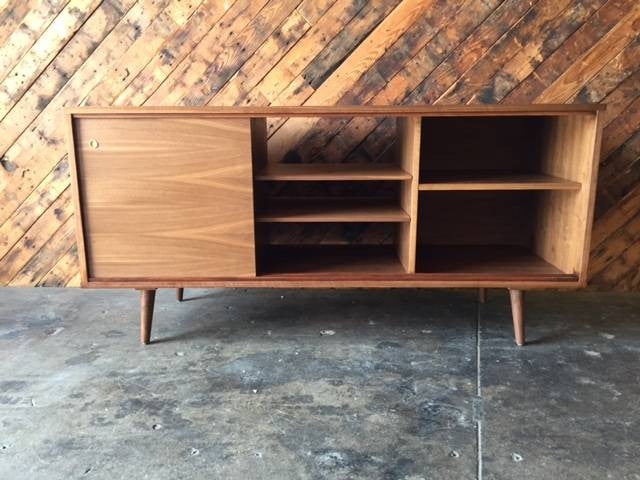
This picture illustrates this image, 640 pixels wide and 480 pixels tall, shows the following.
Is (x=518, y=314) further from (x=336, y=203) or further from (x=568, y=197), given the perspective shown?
(x=336, y=203)

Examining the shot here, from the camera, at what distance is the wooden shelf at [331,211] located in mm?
1363

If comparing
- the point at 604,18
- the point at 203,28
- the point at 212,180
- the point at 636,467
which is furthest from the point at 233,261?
the point at 604,18

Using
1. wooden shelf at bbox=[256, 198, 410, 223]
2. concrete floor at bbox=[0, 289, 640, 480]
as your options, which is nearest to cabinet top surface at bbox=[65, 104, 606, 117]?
wooden shelf at bbox=[256, 198, 410, 223]

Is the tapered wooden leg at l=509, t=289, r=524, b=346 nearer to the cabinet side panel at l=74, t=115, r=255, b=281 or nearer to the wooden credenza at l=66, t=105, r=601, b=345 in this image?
the wooden credenza at l=66, t=105, r=601, b=345

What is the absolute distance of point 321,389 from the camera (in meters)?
1.21

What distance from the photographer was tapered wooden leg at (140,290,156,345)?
1425mm

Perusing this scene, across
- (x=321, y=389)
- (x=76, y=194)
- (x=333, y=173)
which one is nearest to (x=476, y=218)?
(x=333, y=173)

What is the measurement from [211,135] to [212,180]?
0.11m

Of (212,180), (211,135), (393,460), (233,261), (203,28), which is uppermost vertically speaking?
(203,28)

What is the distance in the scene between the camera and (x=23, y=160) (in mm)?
1831

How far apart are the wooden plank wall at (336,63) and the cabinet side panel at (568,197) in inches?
12.3

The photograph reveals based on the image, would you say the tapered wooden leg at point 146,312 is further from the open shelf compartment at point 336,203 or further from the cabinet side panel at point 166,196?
the open shelf compartment at point 336,203

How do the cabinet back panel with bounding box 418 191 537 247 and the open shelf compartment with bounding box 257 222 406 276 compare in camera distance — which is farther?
the cabinet back panel with bounding box 418 191 537 247

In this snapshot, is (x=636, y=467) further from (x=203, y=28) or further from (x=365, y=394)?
(x=203, y=28)
